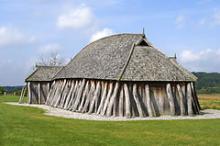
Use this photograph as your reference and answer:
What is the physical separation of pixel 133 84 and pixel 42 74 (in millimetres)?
22747

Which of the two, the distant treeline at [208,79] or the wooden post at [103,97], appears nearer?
the wooden post at [103,97]

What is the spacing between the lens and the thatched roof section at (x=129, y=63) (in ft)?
117

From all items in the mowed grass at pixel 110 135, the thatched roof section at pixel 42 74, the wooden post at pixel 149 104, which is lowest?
the mowed grass at pixel 110 135

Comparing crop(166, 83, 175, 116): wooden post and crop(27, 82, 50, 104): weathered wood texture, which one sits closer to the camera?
crop(166, 83, 175, 116): wooden post

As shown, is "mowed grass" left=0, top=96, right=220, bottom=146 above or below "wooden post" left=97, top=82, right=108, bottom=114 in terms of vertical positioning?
below

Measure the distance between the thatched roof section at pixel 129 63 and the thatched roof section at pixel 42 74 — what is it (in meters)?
10.8

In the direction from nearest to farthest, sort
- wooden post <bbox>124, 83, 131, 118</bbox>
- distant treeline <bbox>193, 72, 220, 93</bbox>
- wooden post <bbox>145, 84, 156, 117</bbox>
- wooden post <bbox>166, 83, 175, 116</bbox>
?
1. wooden post <bbox>124, 83, 131, 118</bbox>
2. wooden post <bbox>145, 84, 156, 117</bbox>
3. wooden post <bbox>166, 83, 175, 116</bbox>
4. distant treeline <bbox>193, 72, 220, 93</bbox>

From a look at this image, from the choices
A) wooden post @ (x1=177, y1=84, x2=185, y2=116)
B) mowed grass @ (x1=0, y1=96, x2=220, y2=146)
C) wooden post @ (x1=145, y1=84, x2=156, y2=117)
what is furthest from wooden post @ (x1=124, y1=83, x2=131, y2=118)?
mowed grass @ (x1=0, y1=96, x2=220, y2=146)

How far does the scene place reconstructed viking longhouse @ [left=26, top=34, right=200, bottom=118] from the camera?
34.8m

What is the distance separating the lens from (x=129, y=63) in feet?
120

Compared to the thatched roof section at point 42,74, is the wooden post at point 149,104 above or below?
below

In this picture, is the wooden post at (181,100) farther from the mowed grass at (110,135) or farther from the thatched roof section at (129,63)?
the mowed grass at (110,135)

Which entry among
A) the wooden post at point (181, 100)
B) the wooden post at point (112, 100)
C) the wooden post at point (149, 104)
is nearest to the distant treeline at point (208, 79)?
the wooden post at point (181, 100)

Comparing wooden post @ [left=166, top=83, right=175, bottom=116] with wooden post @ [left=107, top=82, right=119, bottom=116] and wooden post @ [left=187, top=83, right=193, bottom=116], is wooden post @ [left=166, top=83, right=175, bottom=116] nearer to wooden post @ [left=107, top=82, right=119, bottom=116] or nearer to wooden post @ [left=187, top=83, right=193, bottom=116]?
wooden post @ [left=187, top=83, right=193, bottom=116]
